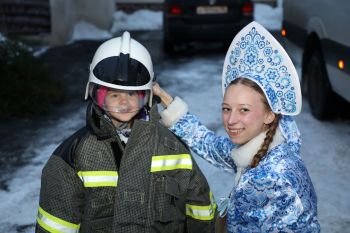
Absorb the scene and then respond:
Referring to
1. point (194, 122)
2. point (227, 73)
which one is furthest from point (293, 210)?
point (194, 122)

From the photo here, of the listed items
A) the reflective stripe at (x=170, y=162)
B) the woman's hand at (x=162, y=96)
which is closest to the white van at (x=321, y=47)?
the woman's hand at (x=162, y=96)

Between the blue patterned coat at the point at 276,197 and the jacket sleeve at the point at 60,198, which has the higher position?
the blue patterned coat at the point at 276,197

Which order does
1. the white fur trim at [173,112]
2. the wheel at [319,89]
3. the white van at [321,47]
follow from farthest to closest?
1. the wheel at [319,89]
2. the white van at [321,47]
3. the white fur trim at [173,112]

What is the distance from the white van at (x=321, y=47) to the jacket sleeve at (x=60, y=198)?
3.67 m

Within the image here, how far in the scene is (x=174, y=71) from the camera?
9.59 meters

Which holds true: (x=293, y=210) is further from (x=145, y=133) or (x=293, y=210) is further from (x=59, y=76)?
(x=59, y=76)

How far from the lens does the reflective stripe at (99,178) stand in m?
2.48

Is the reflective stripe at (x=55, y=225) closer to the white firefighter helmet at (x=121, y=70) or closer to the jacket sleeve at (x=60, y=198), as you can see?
the jacket sleeve at (x=60, y=198)

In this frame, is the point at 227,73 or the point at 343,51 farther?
the point at 343,51

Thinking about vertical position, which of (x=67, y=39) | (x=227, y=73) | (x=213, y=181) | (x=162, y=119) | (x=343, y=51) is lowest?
(x=67, y=39)

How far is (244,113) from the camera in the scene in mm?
2266

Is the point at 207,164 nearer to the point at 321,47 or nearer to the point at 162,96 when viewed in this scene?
the point at 321,47

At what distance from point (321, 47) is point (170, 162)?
4.27 metres

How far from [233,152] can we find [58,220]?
0.80 metres
